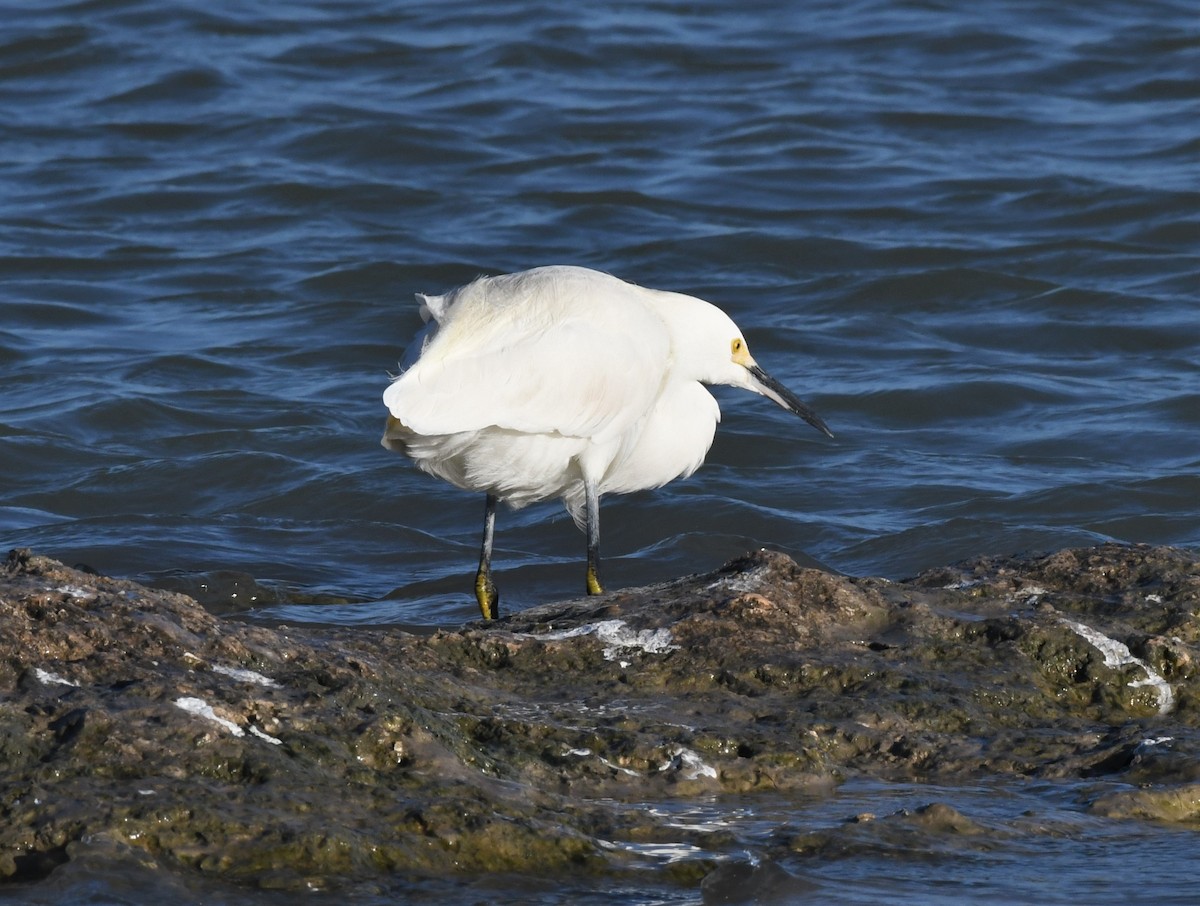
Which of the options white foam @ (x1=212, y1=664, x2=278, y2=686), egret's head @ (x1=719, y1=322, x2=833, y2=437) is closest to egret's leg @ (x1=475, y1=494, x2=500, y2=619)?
egret's head @ (x1=719, y1=322, x2=833, y2=437)

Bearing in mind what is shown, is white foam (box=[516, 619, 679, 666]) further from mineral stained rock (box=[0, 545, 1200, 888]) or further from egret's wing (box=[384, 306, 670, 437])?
egret's wing (box=[384, 306, 670, 437])

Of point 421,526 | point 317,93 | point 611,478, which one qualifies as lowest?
point 421,526

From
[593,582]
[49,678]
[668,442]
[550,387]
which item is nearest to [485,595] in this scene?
[593,582]

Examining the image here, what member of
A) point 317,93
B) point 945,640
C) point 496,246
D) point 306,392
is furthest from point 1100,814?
point 317,93

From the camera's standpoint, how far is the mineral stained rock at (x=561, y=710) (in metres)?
2.94

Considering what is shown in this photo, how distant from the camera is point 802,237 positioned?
1190cm

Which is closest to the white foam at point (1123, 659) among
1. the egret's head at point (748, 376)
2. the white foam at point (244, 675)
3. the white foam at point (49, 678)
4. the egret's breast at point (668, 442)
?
the white foam at point (244, 675)

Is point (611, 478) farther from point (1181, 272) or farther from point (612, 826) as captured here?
point (1181, 272)

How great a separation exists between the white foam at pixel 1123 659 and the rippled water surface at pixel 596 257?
2.52 m

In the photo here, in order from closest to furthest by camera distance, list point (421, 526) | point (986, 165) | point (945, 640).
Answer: point (945, 640) → point (421, 526) → point (986, 165)

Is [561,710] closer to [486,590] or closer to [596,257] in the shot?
[486,590]

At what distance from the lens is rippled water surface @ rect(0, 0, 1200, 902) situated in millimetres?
7664

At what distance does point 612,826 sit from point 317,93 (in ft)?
40.5

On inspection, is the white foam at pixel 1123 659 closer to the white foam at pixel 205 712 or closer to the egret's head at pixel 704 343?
the white foam at pixel 205 712
